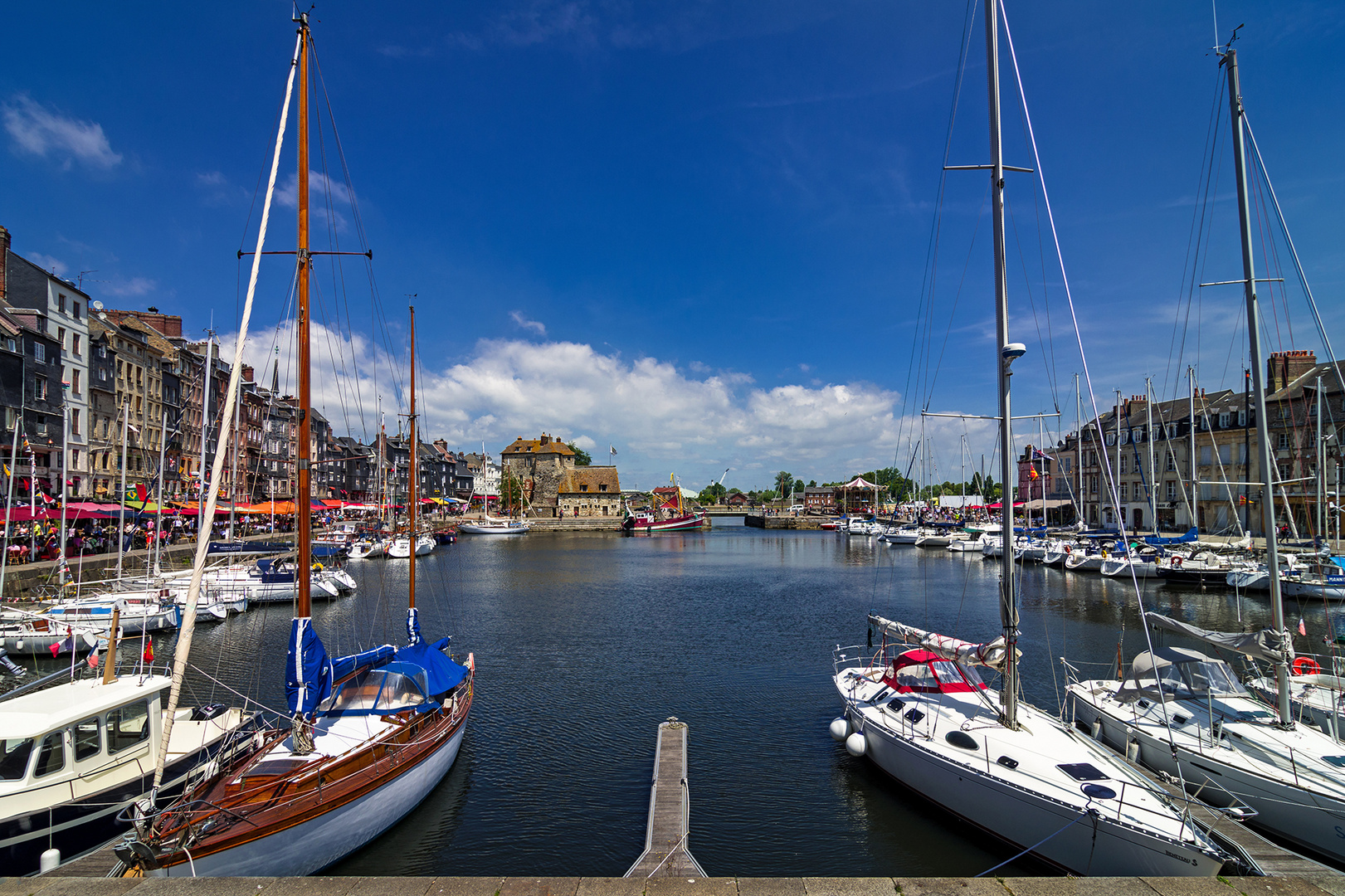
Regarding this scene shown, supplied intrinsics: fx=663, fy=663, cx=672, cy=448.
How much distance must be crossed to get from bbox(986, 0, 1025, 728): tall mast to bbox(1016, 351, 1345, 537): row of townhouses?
104 feet

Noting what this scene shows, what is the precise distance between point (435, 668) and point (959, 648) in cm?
1325

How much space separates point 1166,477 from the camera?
3027 inches

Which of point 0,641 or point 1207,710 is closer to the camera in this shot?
point 1207,710

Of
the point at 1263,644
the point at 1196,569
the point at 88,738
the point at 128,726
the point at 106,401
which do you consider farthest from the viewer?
the point at 106,401

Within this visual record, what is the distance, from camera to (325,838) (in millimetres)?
11602

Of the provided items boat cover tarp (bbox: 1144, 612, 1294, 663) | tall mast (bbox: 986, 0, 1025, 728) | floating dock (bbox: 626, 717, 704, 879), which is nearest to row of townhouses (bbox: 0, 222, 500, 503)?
floating dock (bbox: 626, 717, 704, 879)

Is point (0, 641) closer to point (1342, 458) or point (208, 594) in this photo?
point (208, 594)

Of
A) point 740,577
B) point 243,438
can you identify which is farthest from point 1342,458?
point 243,438

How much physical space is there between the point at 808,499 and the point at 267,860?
593 ft

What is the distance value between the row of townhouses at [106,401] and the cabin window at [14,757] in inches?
585

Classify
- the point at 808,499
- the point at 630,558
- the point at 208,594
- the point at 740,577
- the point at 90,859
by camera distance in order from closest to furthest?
1. the point at 90,859
2. the point at 208,594
3. the point at 740,577
4. the point at 630,558
5. the point at 808,499

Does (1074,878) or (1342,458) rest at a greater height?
(1342,458)

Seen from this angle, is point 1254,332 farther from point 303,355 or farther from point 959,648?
point 303,355

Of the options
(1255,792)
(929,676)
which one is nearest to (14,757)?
(929,676)
